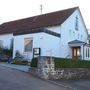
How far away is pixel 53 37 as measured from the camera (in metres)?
35.1

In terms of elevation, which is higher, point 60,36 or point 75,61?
point 60,36

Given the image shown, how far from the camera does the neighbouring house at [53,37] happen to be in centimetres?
3353

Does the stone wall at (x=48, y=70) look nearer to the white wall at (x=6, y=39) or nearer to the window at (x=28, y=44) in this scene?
the window at (x=28, y=44)

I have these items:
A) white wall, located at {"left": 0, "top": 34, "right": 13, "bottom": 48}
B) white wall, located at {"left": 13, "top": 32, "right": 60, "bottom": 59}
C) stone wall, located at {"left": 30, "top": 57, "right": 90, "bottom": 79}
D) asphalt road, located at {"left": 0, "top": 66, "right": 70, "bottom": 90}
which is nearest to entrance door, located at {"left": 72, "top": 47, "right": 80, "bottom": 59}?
white wall, located at {"left": 13, "top": 32, "right": 60, "bottom": 59}

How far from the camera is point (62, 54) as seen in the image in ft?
125

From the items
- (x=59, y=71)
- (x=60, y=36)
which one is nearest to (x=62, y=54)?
(x=60, y=36)

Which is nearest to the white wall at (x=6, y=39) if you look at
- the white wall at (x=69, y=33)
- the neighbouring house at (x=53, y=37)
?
the neighbouring house at (x=53, y=37)

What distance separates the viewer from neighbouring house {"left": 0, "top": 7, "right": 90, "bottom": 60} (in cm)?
3353

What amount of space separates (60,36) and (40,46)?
17.2 feet

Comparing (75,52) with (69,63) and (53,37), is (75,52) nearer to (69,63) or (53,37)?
(53,37)

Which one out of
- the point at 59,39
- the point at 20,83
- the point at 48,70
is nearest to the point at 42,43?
the point at 59,39

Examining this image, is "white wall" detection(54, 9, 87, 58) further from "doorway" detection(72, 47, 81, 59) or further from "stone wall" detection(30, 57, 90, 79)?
"stone wall" detection(30, 57, 90, 79)

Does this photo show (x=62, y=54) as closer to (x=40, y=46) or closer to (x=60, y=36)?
(x=60, y=36)

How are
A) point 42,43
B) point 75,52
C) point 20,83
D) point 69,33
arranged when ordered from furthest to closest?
point 69,33 < point 75,52 < point 42,43 < point 20,83
